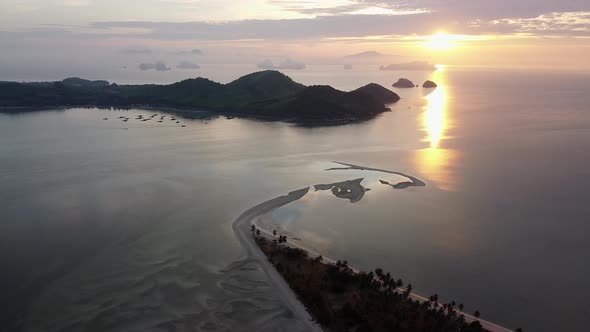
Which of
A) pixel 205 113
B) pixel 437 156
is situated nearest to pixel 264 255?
pixel 437 156

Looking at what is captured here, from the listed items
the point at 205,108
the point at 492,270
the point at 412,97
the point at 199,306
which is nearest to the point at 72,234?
the point at 199,306

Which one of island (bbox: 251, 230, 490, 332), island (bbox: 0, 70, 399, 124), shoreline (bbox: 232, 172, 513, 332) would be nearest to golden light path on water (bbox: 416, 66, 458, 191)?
shoreline (bbox: 232, 172, 513, 332)

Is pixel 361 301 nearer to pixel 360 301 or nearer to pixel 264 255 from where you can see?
pixel 360 301

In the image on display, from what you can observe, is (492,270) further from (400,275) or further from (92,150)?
(92,150)

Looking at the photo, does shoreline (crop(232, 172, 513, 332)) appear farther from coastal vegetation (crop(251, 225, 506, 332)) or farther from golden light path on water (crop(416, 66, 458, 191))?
golden light path on water (crop(416, 66, 458, 191))

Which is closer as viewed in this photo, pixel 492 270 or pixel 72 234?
pixel 492 270

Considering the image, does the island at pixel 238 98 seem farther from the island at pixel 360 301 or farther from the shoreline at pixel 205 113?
the island at pixel 360 301
